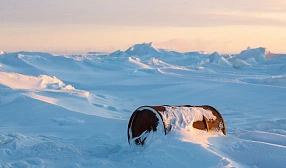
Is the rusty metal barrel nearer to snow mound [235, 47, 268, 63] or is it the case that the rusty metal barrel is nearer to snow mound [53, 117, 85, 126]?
snow mound [53, 117, 85, 126]

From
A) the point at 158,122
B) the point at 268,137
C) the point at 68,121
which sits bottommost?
the point at 68,121

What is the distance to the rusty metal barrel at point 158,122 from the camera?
4.39 metres

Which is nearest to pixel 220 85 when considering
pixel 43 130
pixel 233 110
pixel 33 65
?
pixel 233 110

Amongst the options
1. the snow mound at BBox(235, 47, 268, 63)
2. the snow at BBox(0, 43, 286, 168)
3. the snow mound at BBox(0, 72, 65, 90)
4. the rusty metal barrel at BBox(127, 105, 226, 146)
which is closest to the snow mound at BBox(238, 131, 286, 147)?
the snow at BBox(0, 43, 286, 168)

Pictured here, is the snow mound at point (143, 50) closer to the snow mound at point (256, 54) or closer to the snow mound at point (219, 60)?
the snow mound at point (256, 54)

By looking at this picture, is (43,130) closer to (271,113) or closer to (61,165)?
(61,165)

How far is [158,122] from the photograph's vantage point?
4.41m

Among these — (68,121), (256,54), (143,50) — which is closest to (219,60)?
(256,54)

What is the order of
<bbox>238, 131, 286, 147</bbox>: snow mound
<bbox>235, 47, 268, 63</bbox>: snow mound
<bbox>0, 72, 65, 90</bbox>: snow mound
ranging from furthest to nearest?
<bbox>235, 47, 268, 63</bbox>: snow mound
<bbox>0, 72, 65, 90</bbox>: snow mound
<bbox>238, 131, 286, 147</bbox>: snow mound

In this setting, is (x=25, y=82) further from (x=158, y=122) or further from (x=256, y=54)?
(x=256, y=54)

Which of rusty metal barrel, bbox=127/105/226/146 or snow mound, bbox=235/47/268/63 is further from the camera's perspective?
snow mound, bbox=235/47/268/63

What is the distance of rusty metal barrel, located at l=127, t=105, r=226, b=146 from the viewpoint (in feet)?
14.4

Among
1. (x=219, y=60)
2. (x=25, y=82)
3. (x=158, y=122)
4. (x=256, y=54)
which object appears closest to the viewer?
(x=158, y=122)

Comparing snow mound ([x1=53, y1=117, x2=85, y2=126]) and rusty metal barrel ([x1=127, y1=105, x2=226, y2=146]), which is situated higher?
rusty metal barrel ([x1=127, y1=105, x2=226, y2=146])
